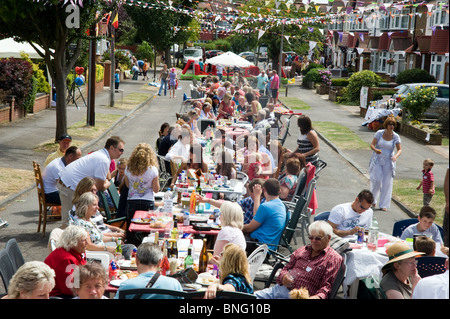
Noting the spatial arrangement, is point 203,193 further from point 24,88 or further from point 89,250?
point 24,88

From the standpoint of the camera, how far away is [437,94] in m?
27.9

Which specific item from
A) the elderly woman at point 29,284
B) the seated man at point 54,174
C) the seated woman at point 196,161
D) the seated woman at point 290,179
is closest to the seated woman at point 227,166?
the seated woman at point 196,161

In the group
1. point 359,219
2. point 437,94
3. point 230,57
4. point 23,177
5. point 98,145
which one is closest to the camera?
point 359,219

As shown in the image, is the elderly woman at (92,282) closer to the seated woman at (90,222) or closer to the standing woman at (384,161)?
the seated woman at (90,222)

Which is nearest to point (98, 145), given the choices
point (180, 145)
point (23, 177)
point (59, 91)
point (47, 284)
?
point (59, 91)

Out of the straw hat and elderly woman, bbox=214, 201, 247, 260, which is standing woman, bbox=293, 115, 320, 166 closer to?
elderly woman, bbox=214, 201, 247, 260

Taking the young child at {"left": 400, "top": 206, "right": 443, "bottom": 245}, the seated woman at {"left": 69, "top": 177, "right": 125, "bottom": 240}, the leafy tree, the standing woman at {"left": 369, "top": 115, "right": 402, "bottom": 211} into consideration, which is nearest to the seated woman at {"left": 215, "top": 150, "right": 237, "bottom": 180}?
the standing woman at {"left": 369, "top": 115, "right": 402, "bottom": 211}

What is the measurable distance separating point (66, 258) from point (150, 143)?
49.1 feet

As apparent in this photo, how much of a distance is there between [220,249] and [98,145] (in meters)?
13.7

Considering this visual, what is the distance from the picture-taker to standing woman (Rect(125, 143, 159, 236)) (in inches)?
371

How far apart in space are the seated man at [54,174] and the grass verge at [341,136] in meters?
13.3

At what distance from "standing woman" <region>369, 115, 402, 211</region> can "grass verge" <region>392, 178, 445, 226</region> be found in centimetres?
75

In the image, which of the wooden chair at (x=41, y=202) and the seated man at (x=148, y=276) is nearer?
the seated man at (x=148, y=276)

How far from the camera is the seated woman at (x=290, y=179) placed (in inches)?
433
